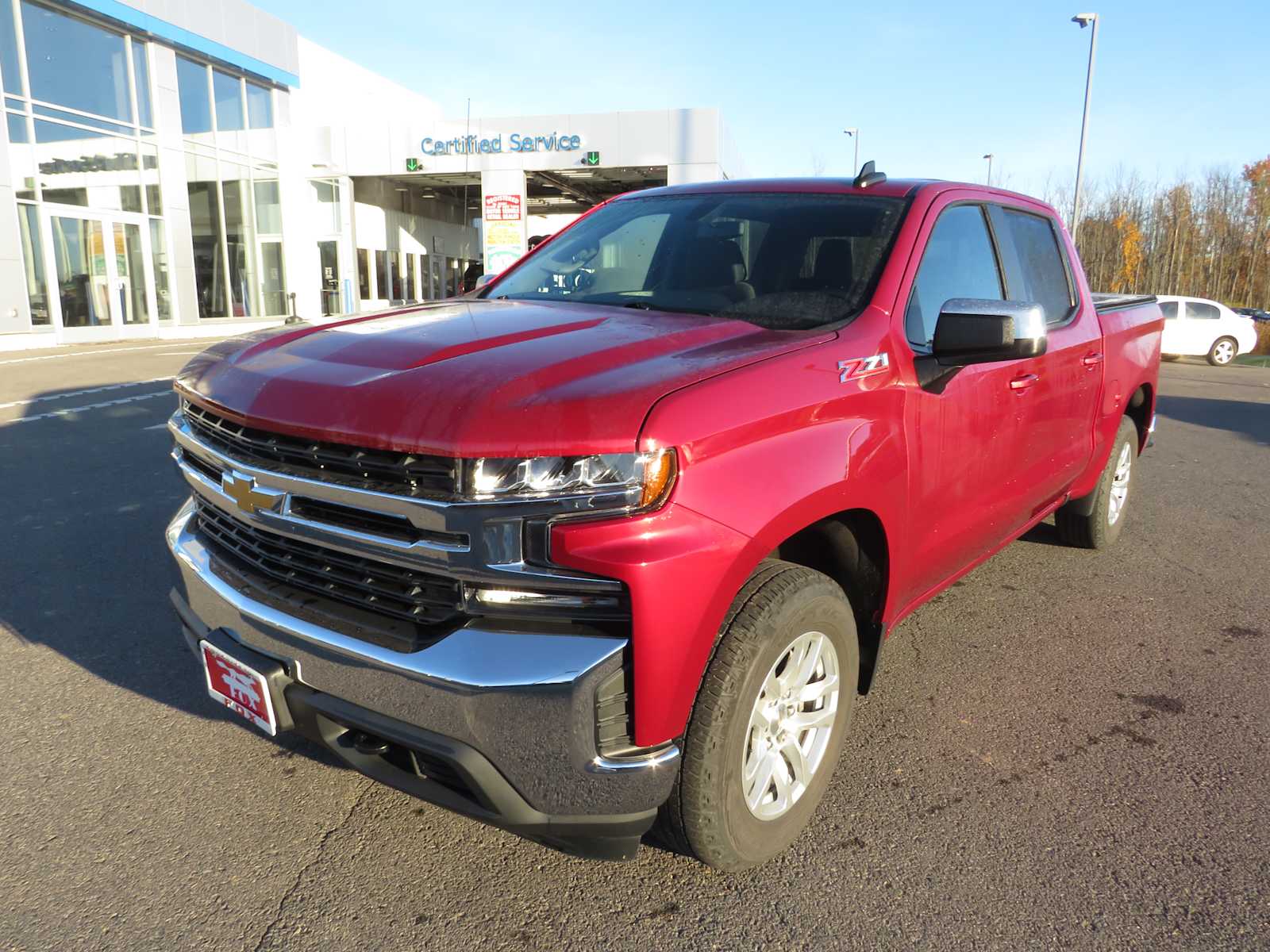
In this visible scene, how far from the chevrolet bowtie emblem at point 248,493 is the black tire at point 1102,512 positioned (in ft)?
13.9

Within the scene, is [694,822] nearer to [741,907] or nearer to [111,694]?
[741,907]

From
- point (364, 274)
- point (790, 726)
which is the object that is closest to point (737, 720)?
point (790, 726)

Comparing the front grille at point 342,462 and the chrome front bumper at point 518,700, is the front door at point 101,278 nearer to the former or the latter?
the front grille at point 342,462

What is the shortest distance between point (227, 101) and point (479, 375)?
1023 inches

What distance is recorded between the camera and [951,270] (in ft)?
10.4

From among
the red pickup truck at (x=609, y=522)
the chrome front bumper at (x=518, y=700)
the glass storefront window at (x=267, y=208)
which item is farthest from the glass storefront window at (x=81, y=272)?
the chrome front bumper at (x=518, y=700)

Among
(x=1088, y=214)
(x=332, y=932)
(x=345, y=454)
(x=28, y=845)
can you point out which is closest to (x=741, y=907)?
(x=332, y=932)

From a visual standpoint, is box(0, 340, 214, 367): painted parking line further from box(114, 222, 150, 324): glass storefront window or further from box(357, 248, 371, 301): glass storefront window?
box(357, 248, 371, 301): glass storefront window

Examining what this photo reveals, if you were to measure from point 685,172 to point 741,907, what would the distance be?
81.8 feet

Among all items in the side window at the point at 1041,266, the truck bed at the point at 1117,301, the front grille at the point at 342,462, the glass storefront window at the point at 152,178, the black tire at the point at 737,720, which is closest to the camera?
the front grille at the point at 342,462

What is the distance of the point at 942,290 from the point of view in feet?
10.1

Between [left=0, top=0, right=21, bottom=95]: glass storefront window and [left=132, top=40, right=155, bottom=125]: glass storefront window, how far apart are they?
3.27m

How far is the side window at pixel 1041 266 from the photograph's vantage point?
381cm

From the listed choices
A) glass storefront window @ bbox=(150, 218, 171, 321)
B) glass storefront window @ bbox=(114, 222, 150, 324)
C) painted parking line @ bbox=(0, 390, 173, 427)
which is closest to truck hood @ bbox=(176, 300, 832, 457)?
painted parking line @ bbox=(0, 390, 173, 427)
